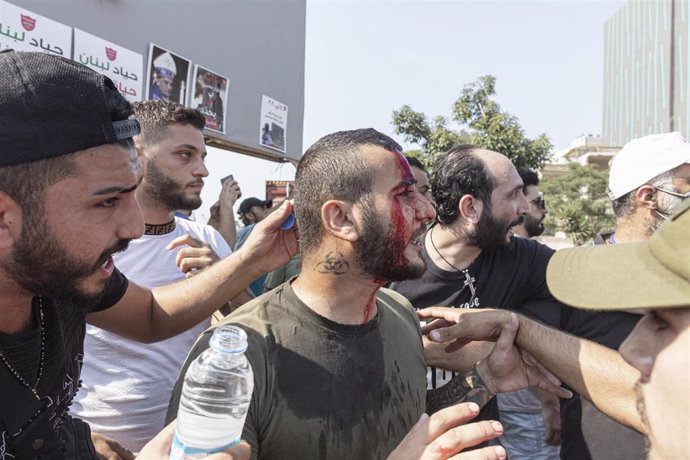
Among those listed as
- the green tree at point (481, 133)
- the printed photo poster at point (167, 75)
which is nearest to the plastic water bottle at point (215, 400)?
the printed photo poster at point (167, 75)

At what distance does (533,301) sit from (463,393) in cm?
125

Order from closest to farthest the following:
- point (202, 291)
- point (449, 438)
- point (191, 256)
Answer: point (449, 438) → point (202, 291) → point (191, 256)

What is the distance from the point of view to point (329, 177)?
2221 mm

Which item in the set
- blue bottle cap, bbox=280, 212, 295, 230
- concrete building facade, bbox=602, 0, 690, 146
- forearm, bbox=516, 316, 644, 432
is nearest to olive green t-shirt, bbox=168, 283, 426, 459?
blue bottle cap, bbox=280, 212, 295, 230

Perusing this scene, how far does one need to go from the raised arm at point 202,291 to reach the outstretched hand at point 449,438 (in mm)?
1140

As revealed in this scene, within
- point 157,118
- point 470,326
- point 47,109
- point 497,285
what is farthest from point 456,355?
point 157,118

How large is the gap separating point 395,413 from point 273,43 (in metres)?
10.0

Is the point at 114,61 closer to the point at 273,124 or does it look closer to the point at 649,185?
the point at 273,124

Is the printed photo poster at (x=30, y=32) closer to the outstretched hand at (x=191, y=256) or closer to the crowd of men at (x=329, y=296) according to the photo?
the crowd of men at (x=329, y=296)

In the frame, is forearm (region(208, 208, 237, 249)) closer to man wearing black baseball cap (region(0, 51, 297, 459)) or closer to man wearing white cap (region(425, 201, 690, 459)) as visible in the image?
man wearing black baseball cap (region(0, 51, 297, 459))

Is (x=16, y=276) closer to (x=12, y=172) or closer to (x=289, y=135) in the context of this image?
(x=12, y=172)

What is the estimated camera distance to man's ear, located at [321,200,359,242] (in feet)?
7.10

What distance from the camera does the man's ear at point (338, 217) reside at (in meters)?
2.16

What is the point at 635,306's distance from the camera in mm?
1247
